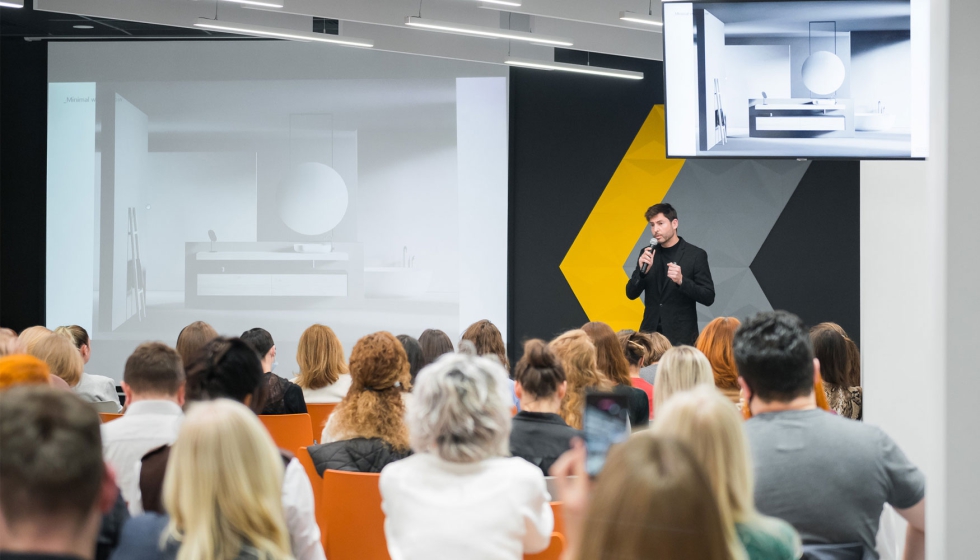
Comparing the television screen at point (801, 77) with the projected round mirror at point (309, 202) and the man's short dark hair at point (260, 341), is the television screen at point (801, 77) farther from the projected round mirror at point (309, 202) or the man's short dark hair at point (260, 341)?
the projected round mirror at point (309, 202)

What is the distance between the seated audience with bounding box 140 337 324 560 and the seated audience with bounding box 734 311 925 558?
109 centimetres

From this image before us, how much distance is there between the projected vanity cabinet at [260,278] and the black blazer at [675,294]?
357cm

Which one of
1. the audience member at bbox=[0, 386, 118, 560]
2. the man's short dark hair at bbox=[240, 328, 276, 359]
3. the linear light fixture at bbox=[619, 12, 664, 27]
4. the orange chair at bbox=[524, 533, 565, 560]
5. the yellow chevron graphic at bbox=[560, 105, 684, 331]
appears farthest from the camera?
the yellow chevron graphic at bbox=[560, 105, 684, 331]

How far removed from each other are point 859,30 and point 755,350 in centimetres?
269

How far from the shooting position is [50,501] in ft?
4.33

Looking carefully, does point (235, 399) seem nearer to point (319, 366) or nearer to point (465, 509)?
point (465, 509)

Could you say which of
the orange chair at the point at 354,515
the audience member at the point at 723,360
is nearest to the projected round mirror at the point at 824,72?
the audience member at the point at 723,360

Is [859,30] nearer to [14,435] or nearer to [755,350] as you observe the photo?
[755,350]

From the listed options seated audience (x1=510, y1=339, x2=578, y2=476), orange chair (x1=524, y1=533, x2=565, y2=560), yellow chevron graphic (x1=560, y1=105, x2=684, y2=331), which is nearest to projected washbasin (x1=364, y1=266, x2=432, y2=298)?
yellow chevron graphic (x1=560, y1=105, x2=684, y2=331)

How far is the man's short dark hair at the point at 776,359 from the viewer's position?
215 cm

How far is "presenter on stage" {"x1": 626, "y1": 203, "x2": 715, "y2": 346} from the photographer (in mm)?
6293

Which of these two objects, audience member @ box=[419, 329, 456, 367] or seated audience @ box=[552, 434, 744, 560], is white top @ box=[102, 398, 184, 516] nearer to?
seated audience @ box=[552, 434, 744, 560]

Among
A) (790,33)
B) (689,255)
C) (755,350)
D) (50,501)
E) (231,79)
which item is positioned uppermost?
(231,79)

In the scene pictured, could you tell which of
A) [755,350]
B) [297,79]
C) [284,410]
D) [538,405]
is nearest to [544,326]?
[297,79]
